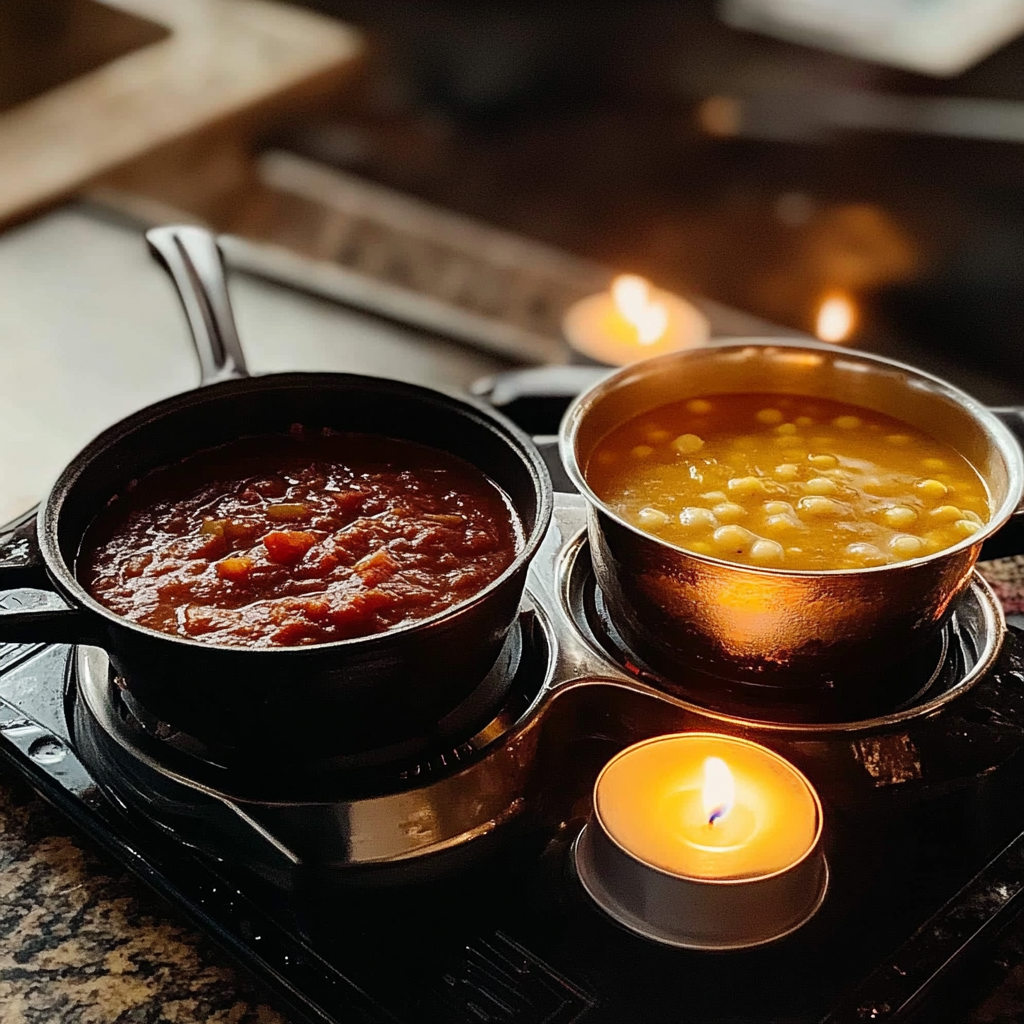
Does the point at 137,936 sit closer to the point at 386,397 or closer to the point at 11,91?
the point at 386,397

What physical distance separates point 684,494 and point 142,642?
0.64 meters

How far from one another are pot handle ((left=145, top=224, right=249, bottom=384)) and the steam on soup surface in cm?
51

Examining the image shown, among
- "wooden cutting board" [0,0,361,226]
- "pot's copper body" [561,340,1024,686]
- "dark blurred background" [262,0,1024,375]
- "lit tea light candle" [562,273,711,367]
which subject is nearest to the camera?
"pot's copper body" [561,340,1024,686]

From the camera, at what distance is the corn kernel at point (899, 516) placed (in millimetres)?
1374

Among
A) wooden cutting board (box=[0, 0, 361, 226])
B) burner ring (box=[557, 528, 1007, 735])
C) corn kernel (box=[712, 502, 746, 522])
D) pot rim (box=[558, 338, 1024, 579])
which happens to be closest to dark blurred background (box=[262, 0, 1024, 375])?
wooden cutting board (box=[0, 0, 361, 226])

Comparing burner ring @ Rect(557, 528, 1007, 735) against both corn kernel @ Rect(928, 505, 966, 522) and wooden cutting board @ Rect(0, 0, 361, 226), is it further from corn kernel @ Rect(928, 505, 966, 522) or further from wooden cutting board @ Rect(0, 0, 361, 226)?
wooden cutting board @ Rect(0, 0, 361, 226)

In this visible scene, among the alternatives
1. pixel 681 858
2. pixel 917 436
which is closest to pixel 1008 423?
pixel 917 436

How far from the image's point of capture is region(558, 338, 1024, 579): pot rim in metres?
1.15

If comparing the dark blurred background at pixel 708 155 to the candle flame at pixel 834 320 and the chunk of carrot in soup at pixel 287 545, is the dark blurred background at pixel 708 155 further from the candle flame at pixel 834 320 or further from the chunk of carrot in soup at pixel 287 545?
the chunk of carrot in soup at pixel 287 545

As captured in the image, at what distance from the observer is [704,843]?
1194 mm

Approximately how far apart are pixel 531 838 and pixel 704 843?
171mm

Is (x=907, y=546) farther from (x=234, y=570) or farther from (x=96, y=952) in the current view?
(x=96, y=952)

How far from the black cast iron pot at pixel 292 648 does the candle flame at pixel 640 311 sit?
0.88 m

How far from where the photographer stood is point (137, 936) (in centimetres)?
119
